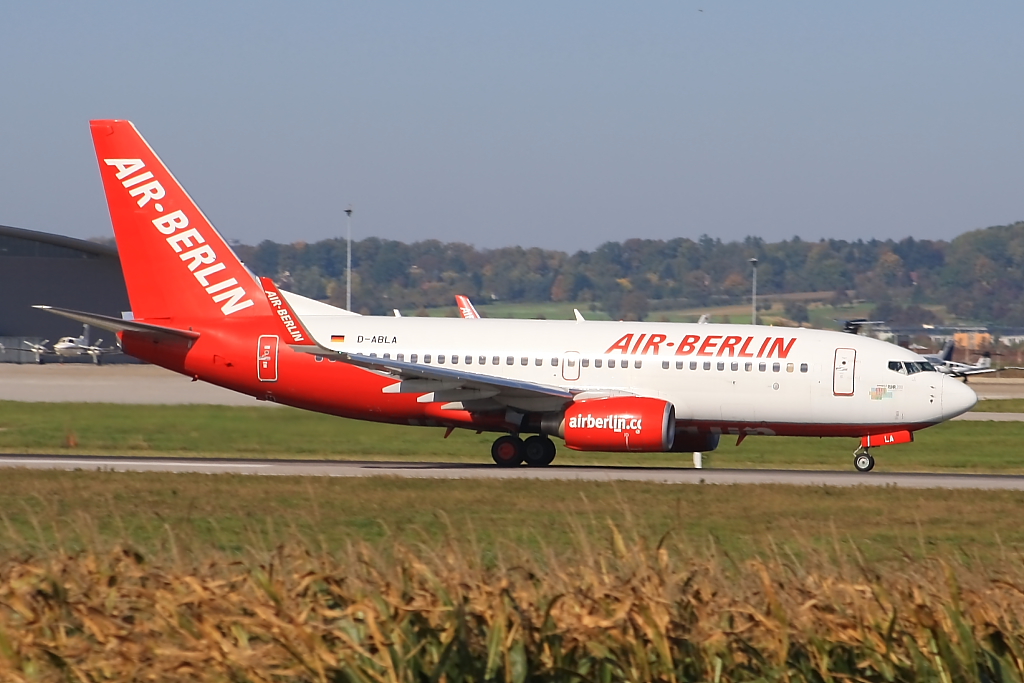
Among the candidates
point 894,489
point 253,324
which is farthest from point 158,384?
point 894,489

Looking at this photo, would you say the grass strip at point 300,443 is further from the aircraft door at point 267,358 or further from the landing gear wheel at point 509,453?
the landing gear wheel at point 509,453

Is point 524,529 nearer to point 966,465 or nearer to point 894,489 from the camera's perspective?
point 894,489

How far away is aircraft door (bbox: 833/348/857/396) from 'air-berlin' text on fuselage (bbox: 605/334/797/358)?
105cm

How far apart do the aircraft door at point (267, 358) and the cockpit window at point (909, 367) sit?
13234 mm

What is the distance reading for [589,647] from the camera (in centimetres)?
730

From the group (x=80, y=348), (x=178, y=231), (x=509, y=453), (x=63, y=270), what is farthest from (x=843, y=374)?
(x=80, y=348)

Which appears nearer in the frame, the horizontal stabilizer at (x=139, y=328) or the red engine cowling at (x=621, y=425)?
the red engine cowling at (x=621, y=425)

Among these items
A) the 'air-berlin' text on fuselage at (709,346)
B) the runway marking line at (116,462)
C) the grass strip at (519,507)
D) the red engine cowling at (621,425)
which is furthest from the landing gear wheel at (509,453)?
the grass strip at (519,507)

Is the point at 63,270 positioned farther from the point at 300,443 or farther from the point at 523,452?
the point at 523,452

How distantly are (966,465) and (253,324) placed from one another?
1749 cm

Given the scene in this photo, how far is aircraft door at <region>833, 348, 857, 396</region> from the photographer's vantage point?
2770 cm

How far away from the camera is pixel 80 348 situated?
85188mm

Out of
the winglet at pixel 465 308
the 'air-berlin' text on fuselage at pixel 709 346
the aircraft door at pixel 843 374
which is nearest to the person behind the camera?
the aircraft door at pixel 843 374

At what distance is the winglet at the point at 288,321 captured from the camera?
2719 cm
